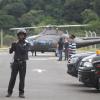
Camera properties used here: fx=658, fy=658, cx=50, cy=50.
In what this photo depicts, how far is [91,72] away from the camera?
1833cm

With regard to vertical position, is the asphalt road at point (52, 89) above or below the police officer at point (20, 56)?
below

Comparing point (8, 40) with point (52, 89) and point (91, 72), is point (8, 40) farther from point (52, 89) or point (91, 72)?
point (91, 72)

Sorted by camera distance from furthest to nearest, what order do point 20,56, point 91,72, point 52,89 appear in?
point 52,89, point 91,72, point 20,56

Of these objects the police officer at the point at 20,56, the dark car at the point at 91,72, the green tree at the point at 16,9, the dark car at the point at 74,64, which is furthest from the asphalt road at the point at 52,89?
the green tree at the point at 16,9

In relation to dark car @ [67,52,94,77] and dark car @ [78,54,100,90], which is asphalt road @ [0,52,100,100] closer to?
dark car @ [78,54,100,90]

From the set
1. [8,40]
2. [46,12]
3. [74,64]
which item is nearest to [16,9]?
[46,12]

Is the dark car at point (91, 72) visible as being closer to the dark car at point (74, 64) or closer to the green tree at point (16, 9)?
the dark car at point (74, 64)

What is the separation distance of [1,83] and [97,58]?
4.55m

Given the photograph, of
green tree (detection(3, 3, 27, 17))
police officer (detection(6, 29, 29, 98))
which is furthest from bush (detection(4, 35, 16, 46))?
police officer (detection(6, 29, 29, 98))

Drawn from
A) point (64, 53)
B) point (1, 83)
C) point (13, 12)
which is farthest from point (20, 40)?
point (13, 12)

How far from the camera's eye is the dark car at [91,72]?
18.3 meters

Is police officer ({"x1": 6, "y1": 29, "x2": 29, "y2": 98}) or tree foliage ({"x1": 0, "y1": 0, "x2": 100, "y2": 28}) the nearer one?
police officer ({"x1": 6, "y1": 29, "x2": 29, "y2": 98})

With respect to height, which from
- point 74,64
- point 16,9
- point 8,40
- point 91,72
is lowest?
point 91,72

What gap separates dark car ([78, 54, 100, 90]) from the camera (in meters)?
18.3
